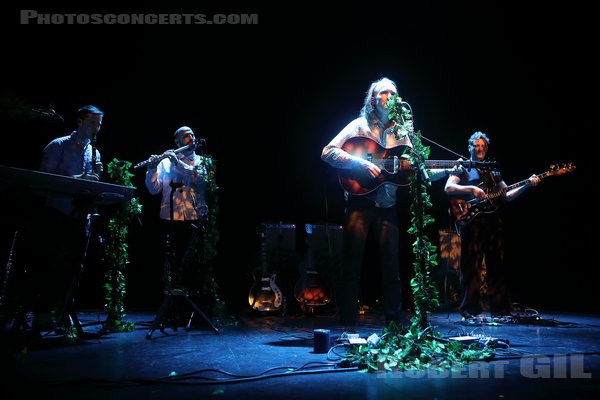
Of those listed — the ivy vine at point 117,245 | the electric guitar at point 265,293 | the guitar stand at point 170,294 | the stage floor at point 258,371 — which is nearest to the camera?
the stage floor at point 258,371

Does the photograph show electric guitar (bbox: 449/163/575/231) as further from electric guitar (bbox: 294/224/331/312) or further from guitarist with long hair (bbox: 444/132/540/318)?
electric guitar (bbox: 294/224/331/312)

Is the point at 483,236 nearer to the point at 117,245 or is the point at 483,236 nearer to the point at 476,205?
the point at 476,205

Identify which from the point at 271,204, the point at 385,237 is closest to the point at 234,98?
the point at 271,204

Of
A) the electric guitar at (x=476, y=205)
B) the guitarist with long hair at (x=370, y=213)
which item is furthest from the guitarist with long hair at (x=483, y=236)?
the guitarist with long hair at (x=370, y=213)

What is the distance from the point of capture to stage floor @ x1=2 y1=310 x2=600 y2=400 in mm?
2377

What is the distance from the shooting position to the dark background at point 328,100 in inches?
282

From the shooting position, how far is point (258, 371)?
287 cm

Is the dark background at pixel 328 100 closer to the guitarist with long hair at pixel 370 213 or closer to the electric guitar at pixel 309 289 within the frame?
the electric guitar at pixel 309 289

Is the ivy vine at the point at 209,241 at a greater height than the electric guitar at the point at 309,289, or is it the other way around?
the ivy vine at the point at 209,241

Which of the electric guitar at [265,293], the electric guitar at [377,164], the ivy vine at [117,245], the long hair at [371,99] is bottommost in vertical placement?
the electric guitar at [265,293]

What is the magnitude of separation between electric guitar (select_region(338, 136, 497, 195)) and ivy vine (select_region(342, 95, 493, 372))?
455 mm

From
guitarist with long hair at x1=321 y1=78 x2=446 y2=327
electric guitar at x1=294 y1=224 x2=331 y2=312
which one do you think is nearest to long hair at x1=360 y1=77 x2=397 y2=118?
guitarist with long hair at x1=321 y1=78 x2=446 y2=327

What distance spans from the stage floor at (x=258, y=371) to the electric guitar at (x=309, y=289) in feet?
6.28

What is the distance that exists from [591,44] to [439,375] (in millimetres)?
6802
